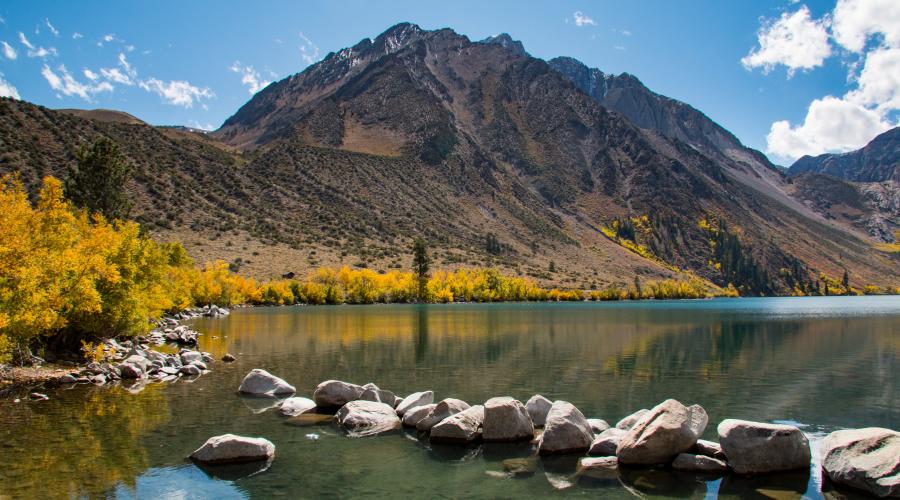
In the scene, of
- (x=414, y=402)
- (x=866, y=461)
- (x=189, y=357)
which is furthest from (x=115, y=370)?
(x=866, y=461)

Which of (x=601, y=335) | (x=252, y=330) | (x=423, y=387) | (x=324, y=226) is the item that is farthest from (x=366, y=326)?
(x=324, y=226)

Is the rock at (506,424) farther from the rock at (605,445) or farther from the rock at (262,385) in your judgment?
the rock at (262,385)

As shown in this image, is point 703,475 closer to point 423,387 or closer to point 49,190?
point 423,387

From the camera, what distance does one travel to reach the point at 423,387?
30891mm

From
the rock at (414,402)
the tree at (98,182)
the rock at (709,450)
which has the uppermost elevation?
the tree at (98,182)

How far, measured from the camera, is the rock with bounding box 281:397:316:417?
950 inches

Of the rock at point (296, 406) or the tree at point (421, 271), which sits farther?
the tree at point (421, 271)

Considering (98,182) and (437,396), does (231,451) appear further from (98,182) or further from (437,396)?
(98,182)

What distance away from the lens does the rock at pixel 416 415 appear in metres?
22.0

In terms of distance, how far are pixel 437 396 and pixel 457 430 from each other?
27.3ft

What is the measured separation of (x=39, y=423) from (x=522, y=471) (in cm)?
1785

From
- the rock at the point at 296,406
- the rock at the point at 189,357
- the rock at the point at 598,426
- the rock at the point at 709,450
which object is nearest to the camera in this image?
the rock at the point at 709,450

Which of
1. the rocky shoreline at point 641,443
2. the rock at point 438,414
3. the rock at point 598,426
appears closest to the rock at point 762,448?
the rocky shoreline at point 641,443

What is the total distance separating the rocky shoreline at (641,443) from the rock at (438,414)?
37 mm
